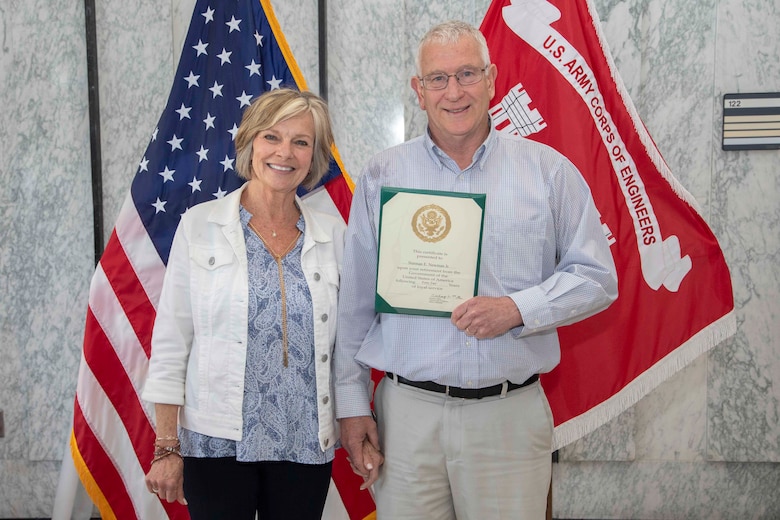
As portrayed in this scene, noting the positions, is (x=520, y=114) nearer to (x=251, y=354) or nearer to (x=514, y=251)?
(x=514, y=251)

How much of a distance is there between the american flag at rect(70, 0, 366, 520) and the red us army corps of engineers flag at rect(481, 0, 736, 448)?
79 centimetres

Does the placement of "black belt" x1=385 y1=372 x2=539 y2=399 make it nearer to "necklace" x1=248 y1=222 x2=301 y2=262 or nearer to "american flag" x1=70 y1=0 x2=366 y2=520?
"necklace" x1=248 y1=222 x2=301 y2=262

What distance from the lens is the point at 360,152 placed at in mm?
2924

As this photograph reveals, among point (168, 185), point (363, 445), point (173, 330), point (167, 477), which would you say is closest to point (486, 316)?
point (363, 445)

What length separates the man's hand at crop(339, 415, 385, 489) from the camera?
5.69ft

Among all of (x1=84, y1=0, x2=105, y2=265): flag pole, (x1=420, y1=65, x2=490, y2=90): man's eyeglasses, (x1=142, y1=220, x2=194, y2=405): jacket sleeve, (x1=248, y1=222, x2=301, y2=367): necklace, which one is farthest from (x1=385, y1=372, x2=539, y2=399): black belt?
(x1=84, y1=0, x2=105, y2=265): flag pole

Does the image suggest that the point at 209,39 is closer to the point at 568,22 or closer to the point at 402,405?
the point at 568,22

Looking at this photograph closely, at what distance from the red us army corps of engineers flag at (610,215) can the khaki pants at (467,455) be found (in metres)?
0.83

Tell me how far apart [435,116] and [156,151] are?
114 centimetres

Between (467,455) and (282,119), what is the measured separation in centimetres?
99

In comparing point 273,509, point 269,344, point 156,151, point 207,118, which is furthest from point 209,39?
point 273,509

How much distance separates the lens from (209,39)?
92.5 inches

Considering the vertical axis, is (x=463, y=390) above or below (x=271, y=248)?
below

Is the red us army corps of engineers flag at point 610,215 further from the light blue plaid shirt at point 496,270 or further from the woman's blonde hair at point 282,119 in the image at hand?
the woman's blonde hair at point 282,119
